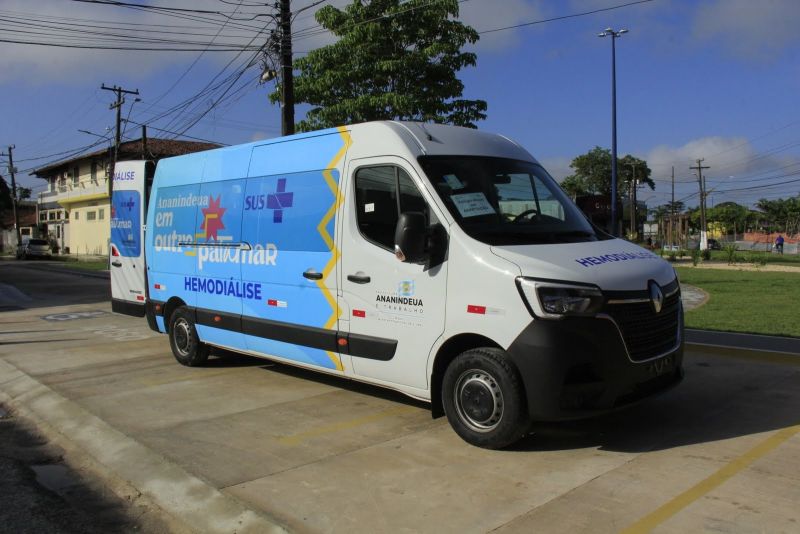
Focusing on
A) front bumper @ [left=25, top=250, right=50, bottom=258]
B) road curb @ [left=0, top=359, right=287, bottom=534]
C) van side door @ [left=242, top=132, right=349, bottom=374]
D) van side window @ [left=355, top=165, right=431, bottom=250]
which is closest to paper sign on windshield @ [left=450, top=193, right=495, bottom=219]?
van side window @ [left=355, top=165, right=431, bottom=250]

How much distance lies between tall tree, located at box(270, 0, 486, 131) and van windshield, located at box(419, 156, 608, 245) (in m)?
8.87

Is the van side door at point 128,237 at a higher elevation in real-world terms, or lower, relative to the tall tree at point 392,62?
lower

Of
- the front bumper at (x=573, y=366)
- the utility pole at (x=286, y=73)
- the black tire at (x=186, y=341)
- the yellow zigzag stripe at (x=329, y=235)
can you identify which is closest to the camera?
the front bumper at (x=573, y=366)

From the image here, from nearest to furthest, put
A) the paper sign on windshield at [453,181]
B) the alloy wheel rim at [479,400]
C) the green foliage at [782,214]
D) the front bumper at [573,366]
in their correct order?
the front bumper at [573,366] < the alloy wheel rim at [479,400] < the paper sign on windshield at [453,181] < the green foliage at [782,214]

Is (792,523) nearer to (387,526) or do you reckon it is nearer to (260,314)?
(387,526)

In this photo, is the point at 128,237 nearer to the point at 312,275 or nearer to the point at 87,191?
the point at 312,275

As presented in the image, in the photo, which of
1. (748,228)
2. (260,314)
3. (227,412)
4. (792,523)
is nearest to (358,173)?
(260,314)

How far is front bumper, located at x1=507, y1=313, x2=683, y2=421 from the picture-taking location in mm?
4328

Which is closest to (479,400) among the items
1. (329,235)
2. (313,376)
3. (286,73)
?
(329,235)

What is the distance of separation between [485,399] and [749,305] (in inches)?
422

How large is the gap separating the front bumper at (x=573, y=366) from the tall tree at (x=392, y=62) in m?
10.5

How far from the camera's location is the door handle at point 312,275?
19.5 feet

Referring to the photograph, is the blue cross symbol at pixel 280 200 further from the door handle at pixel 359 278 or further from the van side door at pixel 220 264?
the door handle at pixel 359 278

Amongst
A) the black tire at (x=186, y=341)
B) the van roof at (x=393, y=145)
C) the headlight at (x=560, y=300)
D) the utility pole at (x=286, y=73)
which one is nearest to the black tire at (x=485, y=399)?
the headlight at (x=560, y=300)
